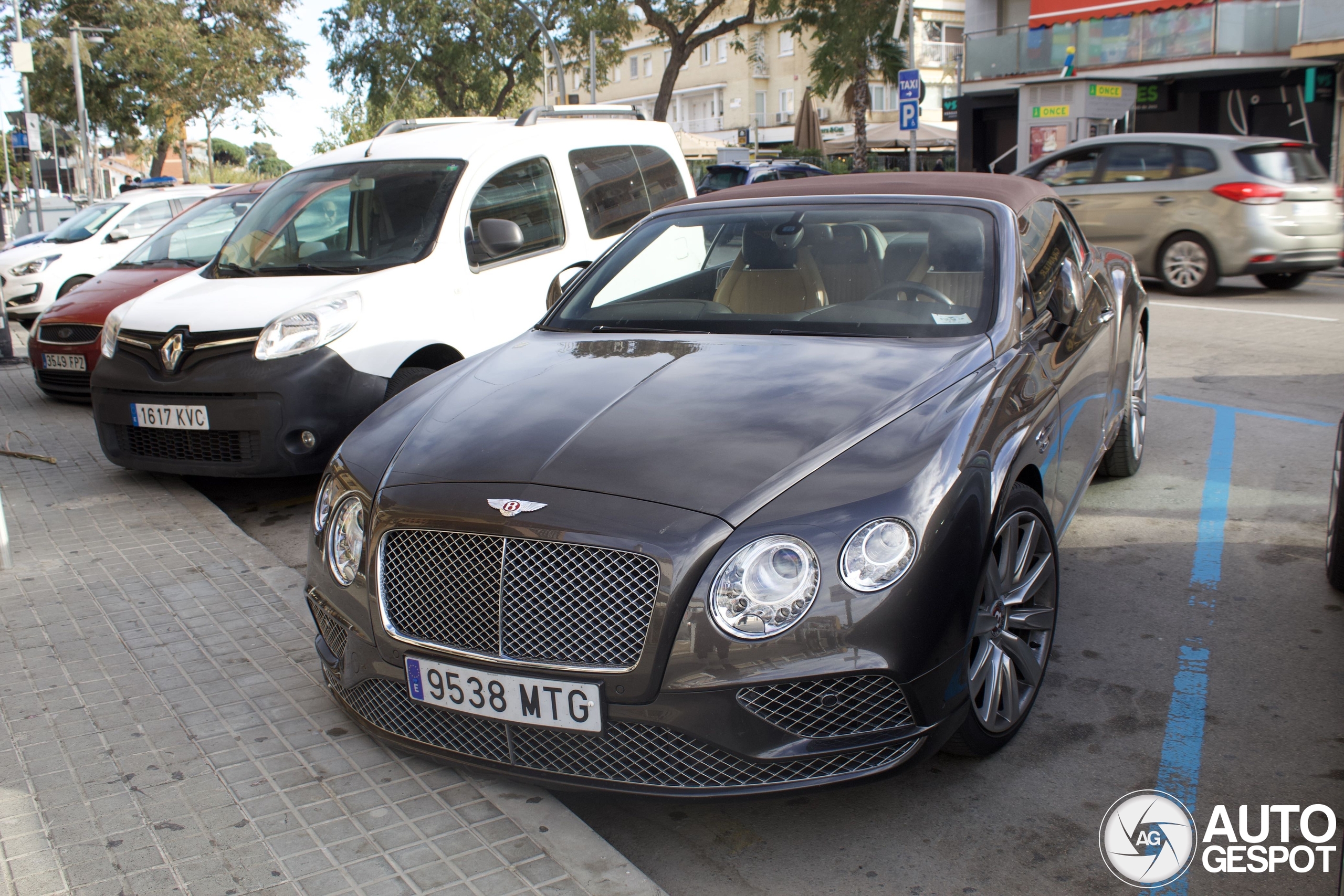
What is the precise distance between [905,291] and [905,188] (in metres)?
0.63

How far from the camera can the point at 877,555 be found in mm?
2713

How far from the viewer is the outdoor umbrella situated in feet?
130

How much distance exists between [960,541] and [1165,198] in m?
12.0

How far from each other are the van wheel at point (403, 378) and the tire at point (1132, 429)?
11.4 feet

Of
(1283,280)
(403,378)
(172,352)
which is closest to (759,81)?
(1283,280)

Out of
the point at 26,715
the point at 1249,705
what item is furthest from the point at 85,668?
the point at 1249,705

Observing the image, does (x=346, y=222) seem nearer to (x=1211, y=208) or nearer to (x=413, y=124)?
(x=413, y=124)

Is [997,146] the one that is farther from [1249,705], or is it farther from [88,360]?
[1249,705]

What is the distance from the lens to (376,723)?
10.3ft

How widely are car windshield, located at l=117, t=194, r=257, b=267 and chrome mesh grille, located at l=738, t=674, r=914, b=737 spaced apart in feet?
26.6

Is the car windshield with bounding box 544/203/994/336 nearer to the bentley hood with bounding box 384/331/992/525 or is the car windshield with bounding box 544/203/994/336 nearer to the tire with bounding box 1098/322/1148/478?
the bentley hood with bounding box 384/331/992/525

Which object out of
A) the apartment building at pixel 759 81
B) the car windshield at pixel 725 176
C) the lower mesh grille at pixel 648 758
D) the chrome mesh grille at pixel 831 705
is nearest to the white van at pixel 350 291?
the lower mesh grille at pixel 648 758

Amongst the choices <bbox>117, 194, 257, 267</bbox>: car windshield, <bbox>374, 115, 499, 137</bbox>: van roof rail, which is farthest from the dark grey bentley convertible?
<bbox>117, 194, 257, 267</bbox>: car windshield

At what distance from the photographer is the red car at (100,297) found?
8719 mm
